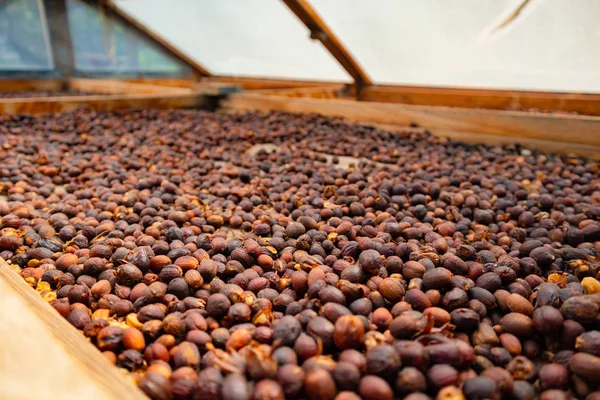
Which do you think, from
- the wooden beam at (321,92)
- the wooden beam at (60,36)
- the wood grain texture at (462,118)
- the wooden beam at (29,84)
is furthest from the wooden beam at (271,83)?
the wooden beam at (60,36)

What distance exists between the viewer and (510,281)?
1.47m

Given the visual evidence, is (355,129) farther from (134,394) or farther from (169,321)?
(134,394)

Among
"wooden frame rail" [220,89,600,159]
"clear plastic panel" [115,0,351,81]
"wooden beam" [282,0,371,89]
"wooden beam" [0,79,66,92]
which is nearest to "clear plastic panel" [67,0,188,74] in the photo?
"wooden beam" [0,79,66,92]

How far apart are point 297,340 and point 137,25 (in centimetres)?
899

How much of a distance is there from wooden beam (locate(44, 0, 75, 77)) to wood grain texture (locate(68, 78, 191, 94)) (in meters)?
0.52

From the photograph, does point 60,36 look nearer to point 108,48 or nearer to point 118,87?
point 108,48

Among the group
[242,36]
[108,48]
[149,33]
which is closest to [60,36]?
[108,48]

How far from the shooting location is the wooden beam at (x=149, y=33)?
25.8 ft

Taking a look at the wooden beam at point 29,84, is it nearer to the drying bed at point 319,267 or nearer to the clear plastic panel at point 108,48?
the clear plastic panel at point 108,48

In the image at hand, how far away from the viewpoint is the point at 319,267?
5.07ft

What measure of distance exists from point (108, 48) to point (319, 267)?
939cm

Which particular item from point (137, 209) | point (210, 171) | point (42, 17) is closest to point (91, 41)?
point (42, 17)

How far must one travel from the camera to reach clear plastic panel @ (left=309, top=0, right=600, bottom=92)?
379 cm

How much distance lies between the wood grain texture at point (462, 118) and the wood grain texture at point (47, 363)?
3764 mm
